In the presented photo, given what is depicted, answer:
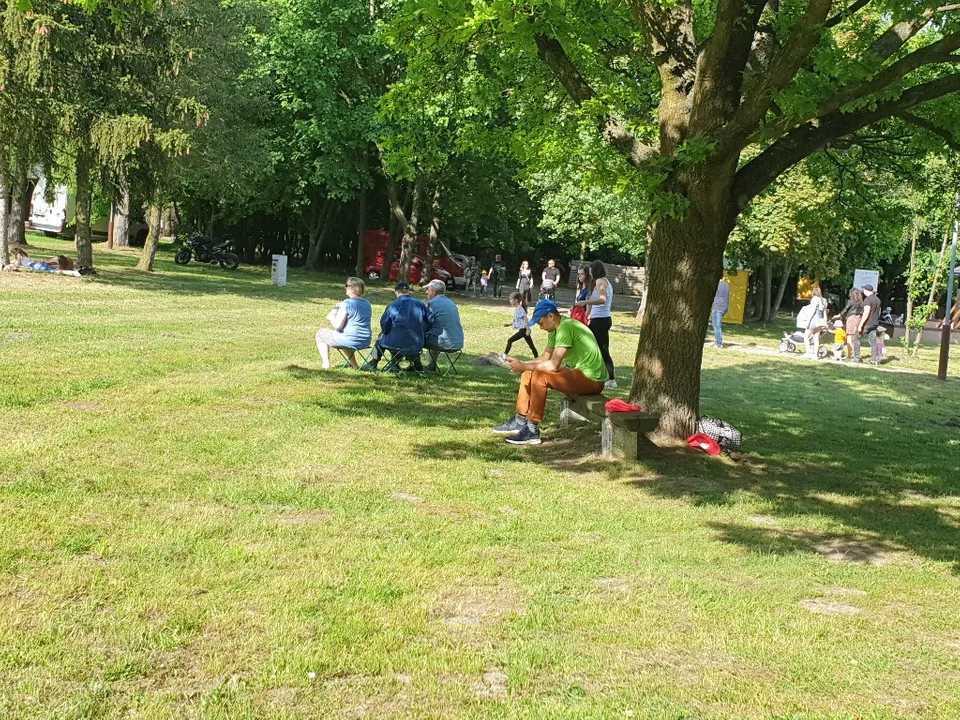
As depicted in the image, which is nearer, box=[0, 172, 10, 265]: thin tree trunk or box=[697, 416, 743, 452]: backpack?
box=[697, 416, 743, 452]: backpack

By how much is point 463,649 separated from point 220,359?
9993 millimetres

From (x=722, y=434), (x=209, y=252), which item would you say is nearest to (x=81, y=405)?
(x=722, y=434)

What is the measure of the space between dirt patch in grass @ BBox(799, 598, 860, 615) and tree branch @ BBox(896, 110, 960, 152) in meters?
5.95

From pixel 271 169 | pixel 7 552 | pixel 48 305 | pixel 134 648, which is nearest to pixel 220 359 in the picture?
pixel 48 305

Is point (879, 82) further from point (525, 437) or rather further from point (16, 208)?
point (16, 208)

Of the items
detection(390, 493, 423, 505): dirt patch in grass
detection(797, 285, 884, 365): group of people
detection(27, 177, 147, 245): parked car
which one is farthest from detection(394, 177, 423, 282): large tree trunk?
detection(390, 493, 423, 505): dirt patch in grass

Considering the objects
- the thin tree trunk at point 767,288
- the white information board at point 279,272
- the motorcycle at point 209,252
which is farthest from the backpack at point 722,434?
the motorcycle at point 209,252

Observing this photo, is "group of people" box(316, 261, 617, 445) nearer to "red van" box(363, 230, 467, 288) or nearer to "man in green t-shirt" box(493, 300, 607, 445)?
"man in green t-shirt" box(493, 300, 607, 445)

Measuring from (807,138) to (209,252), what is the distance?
3329cm

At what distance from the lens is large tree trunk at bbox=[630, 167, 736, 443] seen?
381 inches

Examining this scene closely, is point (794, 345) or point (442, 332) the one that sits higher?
point (442, 332)

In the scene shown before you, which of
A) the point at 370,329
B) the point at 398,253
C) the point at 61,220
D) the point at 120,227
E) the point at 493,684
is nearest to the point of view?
the point at 493,684

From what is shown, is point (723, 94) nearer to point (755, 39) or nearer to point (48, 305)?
point (755, 39)

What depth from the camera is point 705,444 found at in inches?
391
